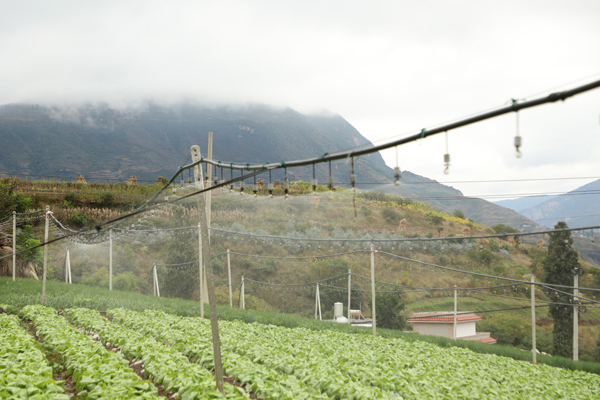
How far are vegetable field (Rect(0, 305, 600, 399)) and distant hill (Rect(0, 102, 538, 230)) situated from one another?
53116mm

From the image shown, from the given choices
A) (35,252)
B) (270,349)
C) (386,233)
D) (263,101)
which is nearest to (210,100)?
(263,101)

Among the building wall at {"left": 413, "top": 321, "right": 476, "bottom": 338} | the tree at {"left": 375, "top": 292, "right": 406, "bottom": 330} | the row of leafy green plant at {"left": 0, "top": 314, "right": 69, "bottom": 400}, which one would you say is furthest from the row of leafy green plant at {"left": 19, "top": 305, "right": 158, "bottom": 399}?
the building wall at {"left": 413, "top": 321, "right": 476, "bottom": 338}

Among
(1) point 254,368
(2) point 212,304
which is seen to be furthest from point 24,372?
(1) point 254,368

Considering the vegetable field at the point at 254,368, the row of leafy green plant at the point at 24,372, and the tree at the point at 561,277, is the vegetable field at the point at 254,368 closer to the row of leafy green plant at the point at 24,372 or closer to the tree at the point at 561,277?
the row of leafy green plant at the point at 24,372

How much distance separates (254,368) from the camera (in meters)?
6.77

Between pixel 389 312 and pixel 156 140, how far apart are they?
117 m

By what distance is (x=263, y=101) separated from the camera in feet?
617

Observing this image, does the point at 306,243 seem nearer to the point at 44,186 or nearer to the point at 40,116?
the point at 44,186

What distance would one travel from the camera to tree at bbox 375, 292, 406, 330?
2536 centimetres

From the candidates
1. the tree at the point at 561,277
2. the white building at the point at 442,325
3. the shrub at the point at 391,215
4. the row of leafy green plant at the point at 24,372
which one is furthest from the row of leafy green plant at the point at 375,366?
the shrub at the point at 391,215

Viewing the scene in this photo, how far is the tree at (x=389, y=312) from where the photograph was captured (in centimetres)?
2536

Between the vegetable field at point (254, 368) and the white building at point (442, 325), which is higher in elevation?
the vegetable field at point (254, 368)

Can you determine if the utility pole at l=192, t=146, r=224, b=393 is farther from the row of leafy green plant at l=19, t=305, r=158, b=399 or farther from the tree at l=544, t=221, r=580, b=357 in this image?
the tree at l=544, t=221, r=580, b=357

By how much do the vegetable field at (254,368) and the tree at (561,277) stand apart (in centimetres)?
1276
